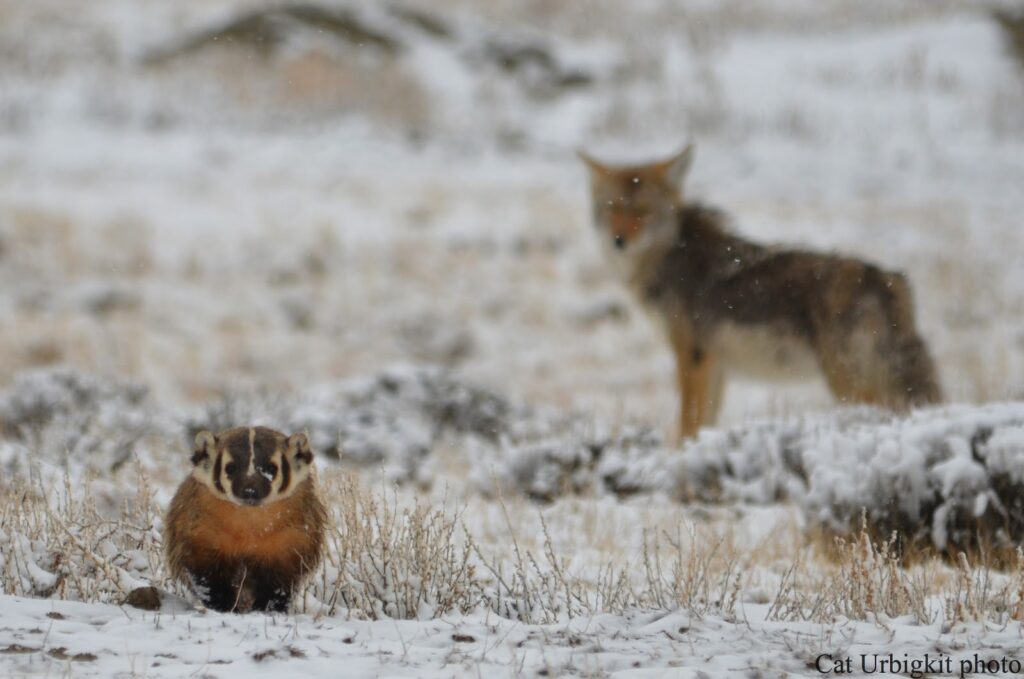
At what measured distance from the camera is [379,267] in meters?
19.5

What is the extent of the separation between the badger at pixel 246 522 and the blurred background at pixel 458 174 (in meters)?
5.49

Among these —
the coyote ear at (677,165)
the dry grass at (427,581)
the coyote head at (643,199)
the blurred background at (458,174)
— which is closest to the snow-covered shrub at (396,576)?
the dry grass at (427,581)

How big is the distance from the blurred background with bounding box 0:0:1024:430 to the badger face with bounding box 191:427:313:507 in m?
5.56

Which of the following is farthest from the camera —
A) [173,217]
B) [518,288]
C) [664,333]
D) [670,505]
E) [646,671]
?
[173,217]

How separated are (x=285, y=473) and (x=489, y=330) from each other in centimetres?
1311

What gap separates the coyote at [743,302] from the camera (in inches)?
356

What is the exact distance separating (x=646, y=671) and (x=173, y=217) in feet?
60.8

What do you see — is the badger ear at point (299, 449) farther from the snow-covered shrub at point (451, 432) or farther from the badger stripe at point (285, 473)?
the snow-covered shrub at point (451, 432)

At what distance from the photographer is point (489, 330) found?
17.4 meters

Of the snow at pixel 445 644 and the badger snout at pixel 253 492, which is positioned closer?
the snow at pixel 445 644

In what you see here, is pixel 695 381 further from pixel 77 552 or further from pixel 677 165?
pixel 77 552

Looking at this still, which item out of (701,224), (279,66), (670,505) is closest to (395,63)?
(279,66)

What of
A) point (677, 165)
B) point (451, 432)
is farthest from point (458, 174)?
point (677, 165)

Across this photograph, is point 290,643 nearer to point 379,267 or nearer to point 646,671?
point 646,671
